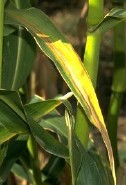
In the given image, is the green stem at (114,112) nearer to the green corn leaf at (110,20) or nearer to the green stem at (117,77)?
the green stem at (117,77)

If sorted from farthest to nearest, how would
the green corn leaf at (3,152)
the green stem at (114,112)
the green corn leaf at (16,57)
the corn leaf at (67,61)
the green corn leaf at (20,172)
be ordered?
the green corn leaf at (20,172), the green stem at (114,112), the green corn leaf at (16,57), the green corn leaf at (3,152), the corn leaf at (67,61)

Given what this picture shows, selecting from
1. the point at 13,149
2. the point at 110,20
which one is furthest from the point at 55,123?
the point at 110,20

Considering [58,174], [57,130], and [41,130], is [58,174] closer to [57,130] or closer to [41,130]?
[57,130]

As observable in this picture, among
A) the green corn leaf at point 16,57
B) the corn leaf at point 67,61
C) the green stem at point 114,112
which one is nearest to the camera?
the corn leaf at point 67,61

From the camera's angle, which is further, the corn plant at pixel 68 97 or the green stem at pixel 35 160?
the green stem at pixel 35 160

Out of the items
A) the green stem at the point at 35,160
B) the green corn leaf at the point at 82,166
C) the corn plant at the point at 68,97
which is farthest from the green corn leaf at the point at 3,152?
the green stem at the point at 35,160

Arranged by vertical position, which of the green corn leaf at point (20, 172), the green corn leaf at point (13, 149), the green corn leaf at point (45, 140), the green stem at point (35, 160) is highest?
the green corn leaf at point (45, 140)

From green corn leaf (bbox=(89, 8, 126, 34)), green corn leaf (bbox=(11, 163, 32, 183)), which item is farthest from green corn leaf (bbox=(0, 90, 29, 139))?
green corn leaf (bbox=(11, 163, 32, 183))

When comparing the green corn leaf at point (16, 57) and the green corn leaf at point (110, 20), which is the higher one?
the green corn leaf at point (110, 20)

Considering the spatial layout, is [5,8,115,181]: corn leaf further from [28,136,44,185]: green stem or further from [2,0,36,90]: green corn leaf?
[28,136,44,185]: green stem
